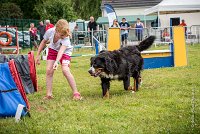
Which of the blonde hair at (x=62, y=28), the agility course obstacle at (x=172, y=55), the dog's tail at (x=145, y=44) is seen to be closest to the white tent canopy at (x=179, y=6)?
the agility course obstacle at (x=172, y=55)

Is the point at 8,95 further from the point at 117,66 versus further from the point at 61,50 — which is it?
the point at 117,66

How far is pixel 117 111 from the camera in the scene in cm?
605

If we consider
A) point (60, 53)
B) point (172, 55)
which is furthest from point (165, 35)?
point (60, 53)

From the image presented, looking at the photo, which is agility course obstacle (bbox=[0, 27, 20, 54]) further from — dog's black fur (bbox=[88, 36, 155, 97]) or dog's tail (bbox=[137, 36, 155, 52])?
dog's black fur (bbox=[88, 36, 155, 97])

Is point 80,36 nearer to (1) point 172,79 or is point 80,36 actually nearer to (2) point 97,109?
(1) point 172,79

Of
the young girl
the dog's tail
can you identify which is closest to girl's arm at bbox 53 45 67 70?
the young girl

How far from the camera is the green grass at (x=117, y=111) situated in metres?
5.05

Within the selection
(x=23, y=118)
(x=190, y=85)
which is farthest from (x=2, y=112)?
(x=190, y=85)

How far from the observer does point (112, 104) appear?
673 centimetres

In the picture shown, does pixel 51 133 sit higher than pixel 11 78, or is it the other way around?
pixel 11 78

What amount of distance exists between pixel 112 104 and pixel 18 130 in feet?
6.71

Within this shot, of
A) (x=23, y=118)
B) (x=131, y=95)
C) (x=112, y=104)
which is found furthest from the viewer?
(x=131, y=95)

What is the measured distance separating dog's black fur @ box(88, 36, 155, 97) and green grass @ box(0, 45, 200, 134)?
0.32 meters

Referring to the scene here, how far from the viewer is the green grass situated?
505 cm
